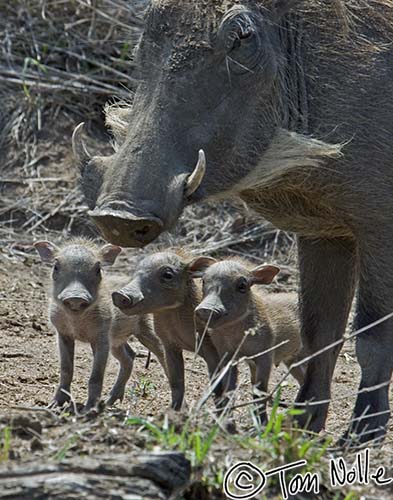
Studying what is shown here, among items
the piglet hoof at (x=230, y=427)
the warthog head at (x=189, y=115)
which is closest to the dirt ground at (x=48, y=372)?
the warthog head at (x=189, y=115)

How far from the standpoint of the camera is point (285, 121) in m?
5.14

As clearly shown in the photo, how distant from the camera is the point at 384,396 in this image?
503cm

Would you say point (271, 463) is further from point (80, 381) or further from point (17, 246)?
point (17, 246)

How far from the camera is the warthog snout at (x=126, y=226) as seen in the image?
180 inches

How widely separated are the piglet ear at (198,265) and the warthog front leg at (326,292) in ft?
1.50

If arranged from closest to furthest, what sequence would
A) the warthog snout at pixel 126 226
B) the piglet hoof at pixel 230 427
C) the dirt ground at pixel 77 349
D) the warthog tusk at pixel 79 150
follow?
the dirt ground at pixel 77 349, the piglet hoof at pixel 230 427, the warthog snout at pixel 126 226, the warthog tusk at pixel 79 150

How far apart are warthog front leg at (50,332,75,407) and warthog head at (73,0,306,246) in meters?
0.88

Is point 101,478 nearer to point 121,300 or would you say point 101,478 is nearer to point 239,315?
point 121,300

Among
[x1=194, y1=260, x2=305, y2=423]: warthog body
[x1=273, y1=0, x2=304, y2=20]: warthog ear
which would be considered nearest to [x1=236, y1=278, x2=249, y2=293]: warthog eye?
[x1=194, y1=260, x2=305, y2=423]: warthog body

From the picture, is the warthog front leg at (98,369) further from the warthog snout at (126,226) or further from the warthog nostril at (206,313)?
the warthog snout at (126,226)

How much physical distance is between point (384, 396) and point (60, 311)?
4.53 feet

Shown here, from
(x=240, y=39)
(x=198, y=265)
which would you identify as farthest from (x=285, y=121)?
(x=198, y=265)

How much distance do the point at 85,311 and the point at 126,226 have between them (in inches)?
35.8

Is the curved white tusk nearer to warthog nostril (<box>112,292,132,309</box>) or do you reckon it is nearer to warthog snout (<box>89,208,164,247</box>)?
warthog snout (<box>89,208,164,247</box>)
